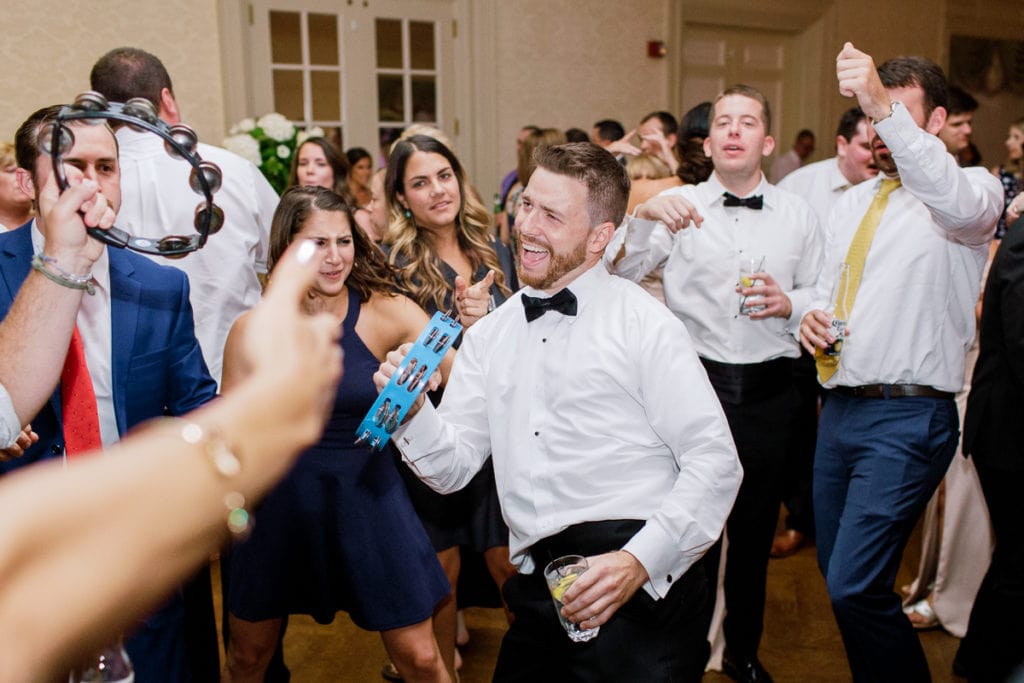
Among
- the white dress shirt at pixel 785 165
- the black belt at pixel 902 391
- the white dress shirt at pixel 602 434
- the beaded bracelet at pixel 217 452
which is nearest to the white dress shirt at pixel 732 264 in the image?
the black belt at pixel 902 391

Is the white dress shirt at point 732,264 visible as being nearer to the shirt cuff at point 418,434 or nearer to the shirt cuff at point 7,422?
the shirt cuff at point 418,434

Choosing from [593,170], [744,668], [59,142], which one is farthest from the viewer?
[744,668]

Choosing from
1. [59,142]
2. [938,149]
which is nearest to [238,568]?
[59,142]

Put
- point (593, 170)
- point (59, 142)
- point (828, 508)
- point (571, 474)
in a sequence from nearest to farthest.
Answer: point (59, 142) < point (571, 474) < point (593, 170) < point (828, 508)

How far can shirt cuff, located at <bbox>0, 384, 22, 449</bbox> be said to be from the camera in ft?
4.78

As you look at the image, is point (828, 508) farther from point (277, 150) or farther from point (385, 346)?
point (277, 150)

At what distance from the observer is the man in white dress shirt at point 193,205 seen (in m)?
2.68

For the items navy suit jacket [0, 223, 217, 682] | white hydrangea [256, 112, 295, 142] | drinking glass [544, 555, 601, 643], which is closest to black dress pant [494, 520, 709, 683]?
drinking glass [544, 555, 601, 643]

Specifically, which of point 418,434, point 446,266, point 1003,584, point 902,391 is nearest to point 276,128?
point 446,266

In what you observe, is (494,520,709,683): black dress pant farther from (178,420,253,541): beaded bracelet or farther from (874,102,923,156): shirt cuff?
(178,420,253,541): beaded bracelet

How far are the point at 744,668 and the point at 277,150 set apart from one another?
3636 mm

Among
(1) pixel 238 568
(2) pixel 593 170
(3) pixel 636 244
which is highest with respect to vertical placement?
(2) pixel 593 170

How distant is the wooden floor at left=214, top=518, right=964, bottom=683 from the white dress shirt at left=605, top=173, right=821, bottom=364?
1078 mm

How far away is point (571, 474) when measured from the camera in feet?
6.05
